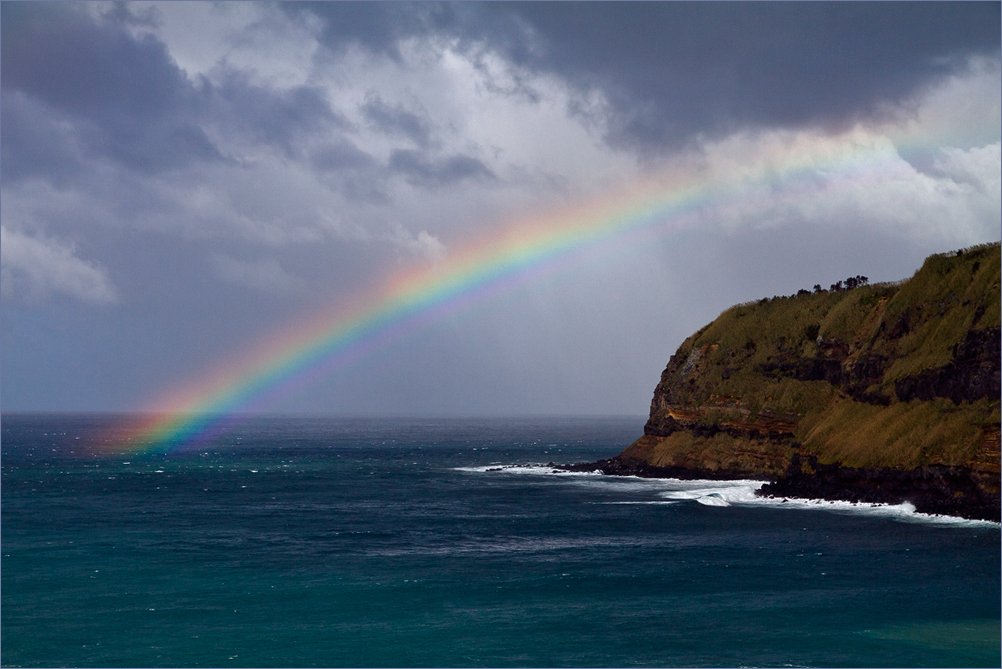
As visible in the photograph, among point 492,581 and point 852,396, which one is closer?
point 492,581

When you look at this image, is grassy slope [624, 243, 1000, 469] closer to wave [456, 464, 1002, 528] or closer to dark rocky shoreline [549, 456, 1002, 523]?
dark rocky shoreline [549, 456, 1002, 523]

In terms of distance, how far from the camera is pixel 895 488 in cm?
6988

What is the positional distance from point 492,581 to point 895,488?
143 feet

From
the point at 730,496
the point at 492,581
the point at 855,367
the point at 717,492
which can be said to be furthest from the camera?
the point at 855,367

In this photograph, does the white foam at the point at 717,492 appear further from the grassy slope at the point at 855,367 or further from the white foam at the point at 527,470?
the white foam at the point at 527,470

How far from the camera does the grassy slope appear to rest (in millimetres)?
70562

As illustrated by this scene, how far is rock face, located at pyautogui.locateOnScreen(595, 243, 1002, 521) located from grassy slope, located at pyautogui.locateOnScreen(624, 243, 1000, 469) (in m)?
0.16

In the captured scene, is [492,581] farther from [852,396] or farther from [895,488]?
[852,396]

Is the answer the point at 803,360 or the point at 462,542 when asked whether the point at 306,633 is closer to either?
the point at 462,542

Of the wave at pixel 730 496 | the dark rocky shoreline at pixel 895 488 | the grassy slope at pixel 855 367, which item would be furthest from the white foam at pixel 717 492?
the grassy slope at pixel 855 367

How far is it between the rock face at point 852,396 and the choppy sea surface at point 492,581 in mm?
5196

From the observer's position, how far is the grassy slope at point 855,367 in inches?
2778

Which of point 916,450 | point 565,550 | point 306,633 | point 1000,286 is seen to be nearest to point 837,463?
point 916,450

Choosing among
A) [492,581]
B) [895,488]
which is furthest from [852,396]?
[492,581]
